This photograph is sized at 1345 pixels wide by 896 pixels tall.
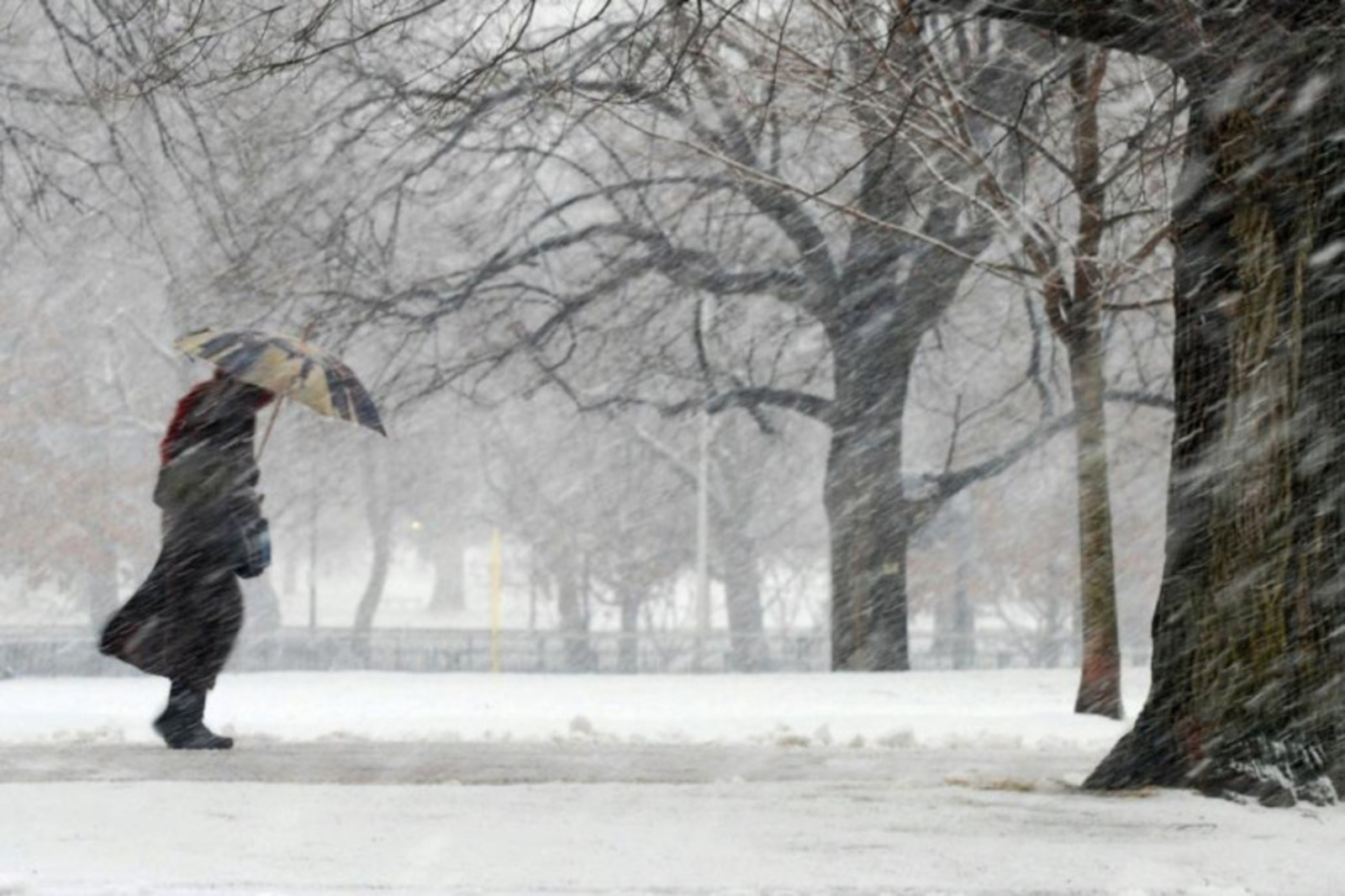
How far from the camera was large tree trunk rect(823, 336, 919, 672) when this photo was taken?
67.2 ft

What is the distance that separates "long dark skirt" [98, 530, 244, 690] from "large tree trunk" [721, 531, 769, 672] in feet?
105

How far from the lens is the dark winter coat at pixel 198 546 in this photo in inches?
388

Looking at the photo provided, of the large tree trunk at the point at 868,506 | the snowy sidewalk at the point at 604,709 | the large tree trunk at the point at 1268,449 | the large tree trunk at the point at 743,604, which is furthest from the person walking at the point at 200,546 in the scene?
the large tree trunk at the point at 743,604

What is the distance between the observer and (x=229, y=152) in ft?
60.8

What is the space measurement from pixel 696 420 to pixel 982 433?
6.42 m

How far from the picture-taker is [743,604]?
47.8 metres

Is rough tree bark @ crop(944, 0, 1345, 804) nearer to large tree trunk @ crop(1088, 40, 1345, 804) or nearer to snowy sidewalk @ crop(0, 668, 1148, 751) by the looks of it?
large tree trunk @ crop(1088, 40, 1345, 804)

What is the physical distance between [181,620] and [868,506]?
11.5 m

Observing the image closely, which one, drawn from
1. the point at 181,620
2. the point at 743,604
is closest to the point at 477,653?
the point at 743,604

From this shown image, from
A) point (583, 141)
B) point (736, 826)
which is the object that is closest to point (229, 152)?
point (583, 141)

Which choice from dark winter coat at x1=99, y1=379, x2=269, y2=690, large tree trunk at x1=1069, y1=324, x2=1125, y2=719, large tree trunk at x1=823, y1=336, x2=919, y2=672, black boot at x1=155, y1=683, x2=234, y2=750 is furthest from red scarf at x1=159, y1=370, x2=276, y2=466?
large tree trunk at x1=823, y1=336, x2=919, y2=672

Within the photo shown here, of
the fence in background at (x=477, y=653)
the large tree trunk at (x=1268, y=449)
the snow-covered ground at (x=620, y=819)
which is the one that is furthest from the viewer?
the fence in background at (x=477, y=653)

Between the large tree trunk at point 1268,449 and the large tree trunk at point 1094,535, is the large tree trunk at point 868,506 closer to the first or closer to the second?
the large tree trunk at point 1094,535

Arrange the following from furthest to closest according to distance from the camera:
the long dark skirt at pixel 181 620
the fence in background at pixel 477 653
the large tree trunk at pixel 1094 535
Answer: the fence in background at pixel 477 653 → the large tree trunk at pixel 1094 535 → the long dark skirt at pixel 181 620
